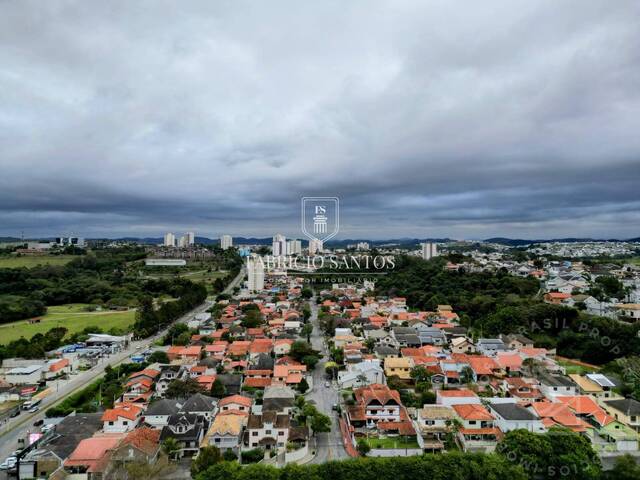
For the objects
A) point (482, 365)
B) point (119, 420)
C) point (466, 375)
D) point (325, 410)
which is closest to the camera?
point (119, 420)

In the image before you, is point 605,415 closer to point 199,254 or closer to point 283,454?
point 283,454

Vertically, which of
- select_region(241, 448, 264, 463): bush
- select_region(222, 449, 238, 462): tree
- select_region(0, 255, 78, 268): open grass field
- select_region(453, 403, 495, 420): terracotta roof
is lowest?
select_region(241, 448, 264, 463): bush

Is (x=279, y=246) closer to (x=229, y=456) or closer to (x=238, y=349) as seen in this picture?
(x=238, y=349)

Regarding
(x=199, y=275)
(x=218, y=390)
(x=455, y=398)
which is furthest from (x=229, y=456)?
(x=199, y=275)

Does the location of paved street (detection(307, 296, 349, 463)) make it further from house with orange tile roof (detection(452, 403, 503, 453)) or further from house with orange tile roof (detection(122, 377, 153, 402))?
house with orange tile roof (detection(122, 377, 153, 402))

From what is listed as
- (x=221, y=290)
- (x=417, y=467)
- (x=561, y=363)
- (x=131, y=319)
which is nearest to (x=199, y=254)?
(x=221, y=290)

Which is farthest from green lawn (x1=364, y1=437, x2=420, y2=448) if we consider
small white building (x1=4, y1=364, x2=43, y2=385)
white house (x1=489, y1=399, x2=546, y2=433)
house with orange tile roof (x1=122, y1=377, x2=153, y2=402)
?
small white building (x1=4, y1=364, x2=43, y2=385)
